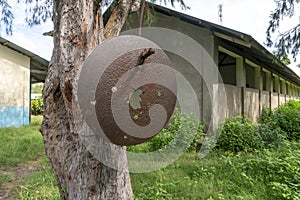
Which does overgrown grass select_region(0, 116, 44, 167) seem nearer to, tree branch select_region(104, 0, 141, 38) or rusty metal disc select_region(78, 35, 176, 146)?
tree branch select_region(104, 0, 141, 38)

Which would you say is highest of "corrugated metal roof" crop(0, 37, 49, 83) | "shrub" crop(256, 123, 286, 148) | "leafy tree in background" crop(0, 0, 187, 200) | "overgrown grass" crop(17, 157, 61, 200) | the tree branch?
"corrugated metal roof" crop(0, 37, 49, 83)

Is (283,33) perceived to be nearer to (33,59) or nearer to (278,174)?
(278,174)

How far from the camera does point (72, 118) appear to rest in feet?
5.71

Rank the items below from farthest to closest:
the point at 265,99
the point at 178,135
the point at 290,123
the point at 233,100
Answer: the point at 265,99, the point at 290,123, the point at 233,100, the point at 178,135

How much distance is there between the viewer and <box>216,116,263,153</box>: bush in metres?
4.98

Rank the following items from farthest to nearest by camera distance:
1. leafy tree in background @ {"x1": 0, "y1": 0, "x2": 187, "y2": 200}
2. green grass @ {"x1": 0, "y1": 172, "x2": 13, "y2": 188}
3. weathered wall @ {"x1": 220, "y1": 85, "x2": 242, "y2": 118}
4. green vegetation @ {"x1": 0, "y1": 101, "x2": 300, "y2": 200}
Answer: weathered wall @ {"x1": 220, "y1": 85, "x2": 242, "y2": 118}
green grass @ {"x1": 0, "y1": 172, "x2": 13, "y2": 188}
green vegetation @ {"x1": 0, "y1": 101, "x2": 300, "y2": 200}
leafy tree in background @ {"x1": 0, "y1": 0, "x2": 187, "y2": 200}

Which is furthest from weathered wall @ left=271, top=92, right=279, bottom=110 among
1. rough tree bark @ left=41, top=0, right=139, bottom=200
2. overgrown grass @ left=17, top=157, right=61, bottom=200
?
rough tree bark @ left=41, top=0, right=139, bottom=200

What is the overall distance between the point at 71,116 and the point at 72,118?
Result: 0.02 metres

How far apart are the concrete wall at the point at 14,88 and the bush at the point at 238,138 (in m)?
7.92

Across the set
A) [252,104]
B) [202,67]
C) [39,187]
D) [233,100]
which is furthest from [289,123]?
[39,187]

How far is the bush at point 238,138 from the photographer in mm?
4980

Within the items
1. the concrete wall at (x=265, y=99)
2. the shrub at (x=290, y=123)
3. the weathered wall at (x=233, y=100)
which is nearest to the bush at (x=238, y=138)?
the weathered wall at (x=233, y=100)

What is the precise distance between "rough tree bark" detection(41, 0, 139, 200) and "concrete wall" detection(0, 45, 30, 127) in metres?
8.28

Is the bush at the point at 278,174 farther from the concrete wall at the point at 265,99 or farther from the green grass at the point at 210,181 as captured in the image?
the concrete wall at the point at 265,99
